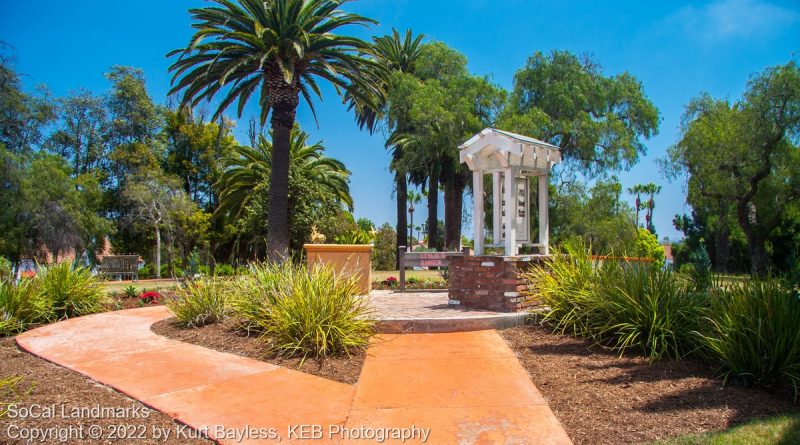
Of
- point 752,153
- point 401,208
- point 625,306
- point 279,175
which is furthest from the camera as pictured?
point 401,208

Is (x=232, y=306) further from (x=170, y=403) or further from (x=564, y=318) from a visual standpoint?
(x=564, y=318)

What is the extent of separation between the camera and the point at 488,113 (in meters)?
26.3

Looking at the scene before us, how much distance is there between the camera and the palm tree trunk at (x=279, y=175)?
50.2 ft

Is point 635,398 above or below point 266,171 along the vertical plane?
below

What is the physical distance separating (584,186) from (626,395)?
24.7 meters

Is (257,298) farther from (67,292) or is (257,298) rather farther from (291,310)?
(67,292)

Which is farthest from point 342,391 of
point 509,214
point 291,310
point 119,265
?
point 119,265

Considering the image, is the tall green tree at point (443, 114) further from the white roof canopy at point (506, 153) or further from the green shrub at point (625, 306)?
the green shrub at point (625, 306)

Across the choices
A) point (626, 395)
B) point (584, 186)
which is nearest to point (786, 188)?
point (584, 186)

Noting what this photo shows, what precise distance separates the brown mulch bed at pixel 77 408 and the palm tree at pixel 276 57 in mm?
10263

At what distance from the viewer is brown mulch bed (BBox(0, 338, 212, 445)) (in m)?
3.48

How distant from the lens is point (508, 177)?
8.20 metres

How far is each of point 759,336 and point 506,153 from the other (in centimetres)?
439

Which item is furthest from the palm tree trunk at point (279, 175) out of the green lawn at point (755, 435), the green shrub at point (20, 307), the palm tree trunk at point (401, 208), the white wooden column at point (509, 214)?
the palm tree trunk at point (401, 208)
